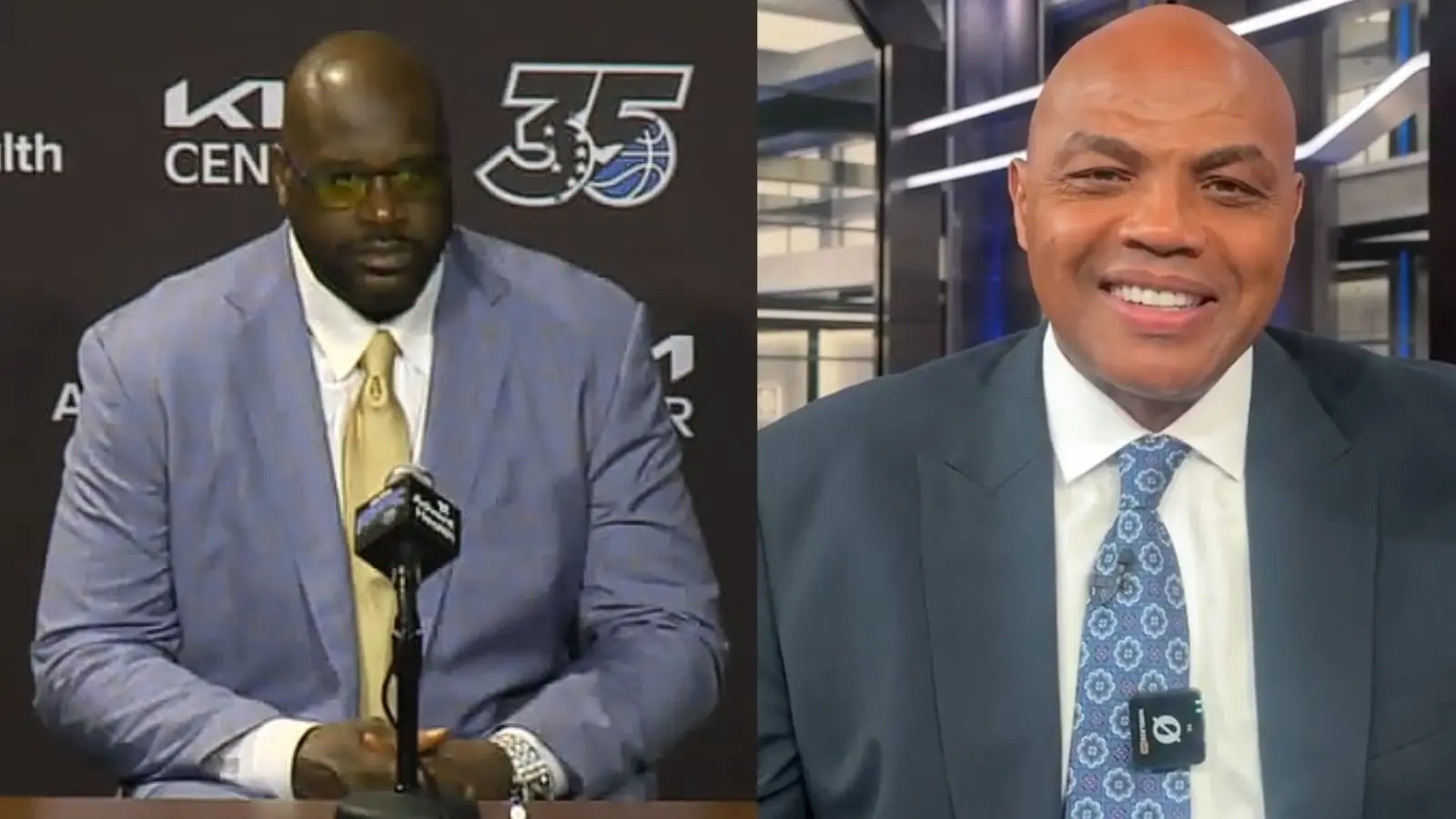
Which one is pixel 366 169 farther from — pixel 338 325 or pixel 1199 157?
pixel 1199 157

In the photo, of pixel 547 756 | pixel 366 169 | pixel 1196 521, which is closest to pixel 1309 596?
pixel 1196 521

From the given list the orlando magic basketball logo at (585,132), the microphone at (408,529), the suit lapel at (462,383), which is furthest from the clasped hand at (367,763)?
the orlando magic basketball logo at (585,132)

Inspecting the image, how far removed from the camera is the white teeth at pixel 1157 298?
1.74 meters

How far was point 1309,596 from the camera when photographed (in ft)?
5.92

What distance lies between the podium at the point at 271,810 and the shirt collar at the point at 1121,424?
688 millimetres

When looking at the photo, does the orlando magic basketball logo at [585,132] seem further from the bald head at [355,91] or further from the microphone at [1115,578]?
the microphone at [1115,578]

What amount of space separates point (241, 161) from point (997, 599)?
120 cm

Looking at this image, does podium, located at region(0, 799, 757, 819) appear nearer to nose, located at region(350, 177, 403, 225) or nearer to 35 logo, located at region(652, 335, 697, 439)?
35 logo, located at region(652, 335, 697, 439)

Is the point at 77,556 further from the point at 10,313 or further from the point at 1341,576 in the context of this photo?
the point at 1341,576

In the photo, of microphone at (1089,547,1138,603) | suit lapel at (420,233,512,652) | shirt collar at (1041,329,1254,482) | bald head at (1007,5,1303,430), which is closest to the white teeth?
bald head at (1007,5,1303,430)

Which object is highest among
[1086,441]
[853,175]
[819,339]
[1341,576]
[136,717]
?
[853,175]

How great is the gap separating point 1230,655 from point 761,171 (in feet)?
3.02

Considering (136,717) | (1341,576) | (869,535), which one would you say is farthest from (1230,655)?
(136,717)

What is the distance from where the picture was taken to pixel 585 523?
6.52 feet
